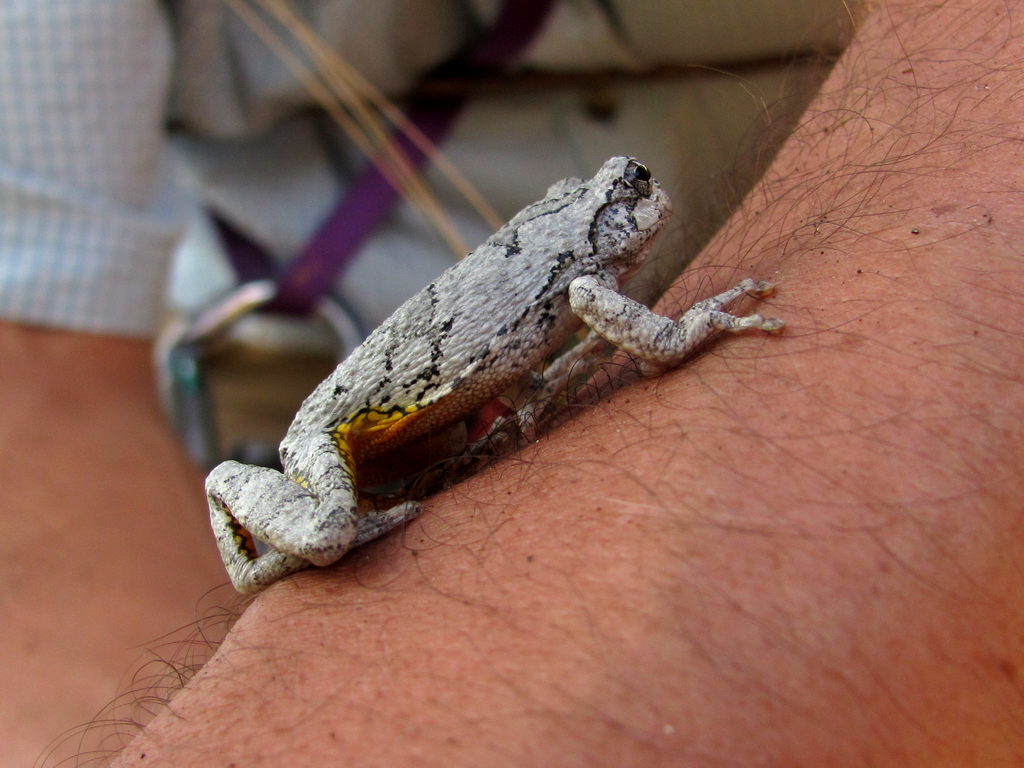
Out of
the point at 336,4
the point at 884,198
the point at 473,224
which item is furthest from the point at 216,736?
the point at 336,4

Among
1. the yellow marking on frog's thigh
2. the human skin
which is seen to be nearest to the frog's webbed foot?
the yellow marking on frog's thigh

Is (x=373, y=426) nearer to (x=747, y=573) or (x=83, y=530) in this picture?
(x=747, y=573)

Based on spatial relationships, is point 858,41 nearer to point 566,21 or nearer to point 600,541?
point 566,21

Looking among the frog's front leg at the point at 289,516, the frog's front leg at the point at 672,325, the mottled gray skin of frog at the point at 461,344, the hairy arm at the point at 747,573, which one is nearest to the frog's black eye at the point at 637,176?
the mottled gray skin of frog at the point at 461,344

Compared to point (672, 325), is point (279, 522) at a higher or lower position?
higher

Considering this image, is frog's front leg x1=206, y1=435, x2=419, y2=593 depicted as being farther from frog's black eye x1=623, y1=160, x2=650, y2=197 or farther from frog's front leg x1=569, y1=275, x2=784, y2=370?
frog's black eye x1=623, y1=160, x2=650, y2=197

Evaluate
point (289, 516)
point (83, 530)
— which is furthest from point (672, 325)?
point (83, 530)
